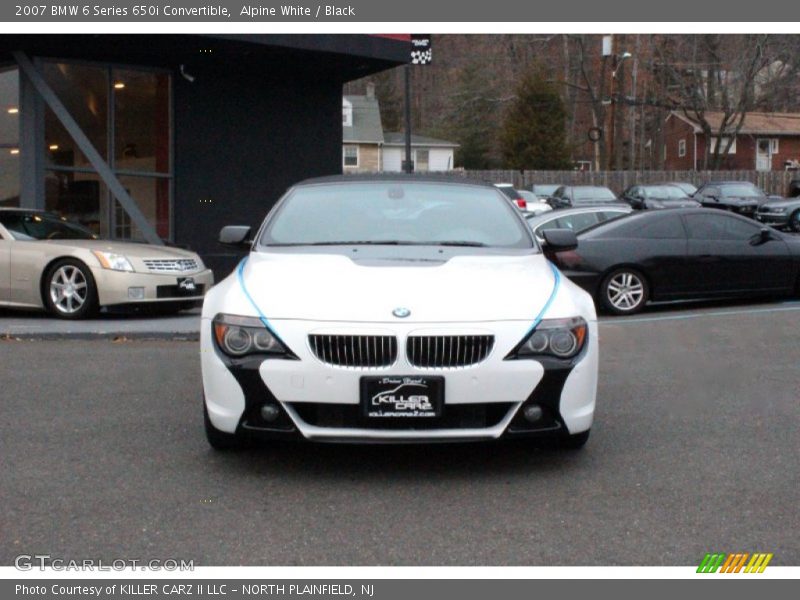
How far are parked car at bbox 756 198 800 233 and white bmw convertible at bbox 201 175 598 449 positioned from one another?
27.3 metres

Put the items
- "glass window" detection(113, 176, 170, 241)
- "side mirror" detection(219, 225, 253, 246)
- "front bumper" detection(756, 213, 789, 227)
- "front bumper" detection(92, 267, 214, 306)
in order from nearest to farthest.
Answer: "side mirror" detection(219, 225, 253, 246) < "front bumper" detection(92, 267, 214, 306) < "glass window" detection(113, 176, 170, 241) < "front bumper" detection(756, 213, 789, 227)

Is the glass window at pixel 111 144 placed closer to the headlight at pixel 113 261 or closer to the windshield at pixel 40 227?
the windshield at pixel 40 227

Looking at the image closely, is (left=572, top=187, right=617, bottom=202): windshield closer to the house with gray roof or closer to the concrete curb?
the house with gray roof

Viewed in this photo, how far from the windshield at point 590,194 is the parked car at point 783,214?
5655 mm

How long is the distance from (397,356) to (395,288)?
459mm

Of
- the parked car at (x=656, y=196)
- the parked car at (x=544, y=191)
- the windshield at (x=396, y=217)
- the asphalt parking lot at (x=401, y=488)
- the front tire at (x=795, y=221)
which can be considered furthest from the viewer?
the parked car at (x=544, y=191)

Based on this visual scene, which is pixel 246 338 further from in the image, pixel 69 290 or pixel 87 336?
pixel 69 290

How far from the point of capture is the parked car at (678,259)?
13281mm

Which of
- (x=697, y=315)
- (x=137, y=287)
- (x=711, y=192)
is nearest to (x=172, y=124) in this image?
(x=137, y=287)

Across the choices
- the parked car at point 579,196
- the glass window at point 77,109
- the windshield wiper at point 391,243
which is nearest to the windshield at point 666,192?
the parked car at point 579,196

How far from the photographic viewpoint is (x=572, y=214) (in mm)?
16344

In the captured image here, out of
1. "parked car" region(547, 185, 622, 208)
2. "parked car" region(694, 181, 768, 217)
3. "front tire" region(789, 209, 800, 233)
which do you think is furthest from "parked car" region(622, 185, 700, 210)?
"front tire" region(789, 209, 800, 233)

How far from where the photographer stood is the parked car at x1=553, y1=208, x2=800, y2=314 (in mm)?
Result: 13281

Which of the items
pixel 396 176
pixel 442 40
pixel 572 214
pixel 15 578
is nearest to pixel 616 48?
pixel 442 40
